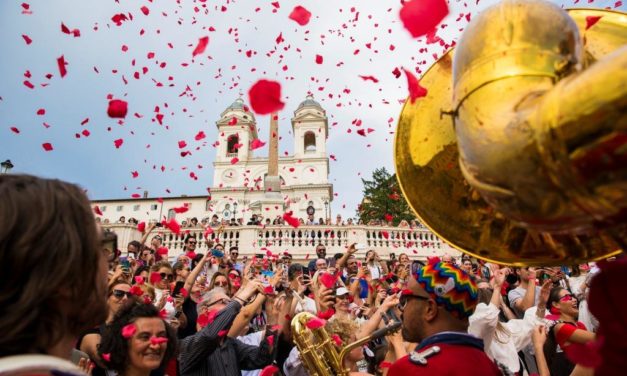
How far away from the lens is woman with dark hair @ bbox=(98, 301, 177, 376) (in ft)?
10.5

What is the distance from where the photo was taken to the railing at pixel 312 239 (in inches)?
834

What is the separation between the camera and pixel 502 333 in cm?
497

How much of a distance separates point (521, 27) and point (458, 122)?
1.11 ft

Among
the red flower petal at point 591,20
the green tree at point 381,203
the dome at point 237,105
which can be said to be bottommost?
the red flower petal at point 591,20

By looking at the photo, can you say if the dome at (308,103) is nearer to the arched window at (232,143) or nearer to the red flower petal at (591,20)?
the arched window at (232,143)

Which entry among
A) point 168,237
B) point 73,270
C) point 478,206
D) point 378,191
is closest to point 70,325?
point 73,270

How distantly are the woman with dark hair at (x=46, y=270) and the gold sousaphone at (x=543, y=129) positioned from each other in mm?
1261

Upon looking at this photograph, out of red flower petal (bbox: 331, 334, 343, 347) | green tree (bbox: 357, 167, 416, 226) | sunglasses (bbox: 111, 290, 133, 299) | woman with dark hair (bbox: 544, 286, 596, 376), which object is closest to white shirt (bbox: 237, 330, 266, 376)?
red flower petal (bbox: 331, 334, 343, 347)

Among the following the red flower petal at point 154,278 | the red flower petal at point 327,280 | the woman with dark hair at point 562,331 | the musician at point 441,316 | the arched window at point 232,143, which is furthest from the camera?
the arched window at point 232,143

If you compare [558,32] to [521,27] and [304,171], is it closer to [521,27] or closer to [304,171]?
[521,27]

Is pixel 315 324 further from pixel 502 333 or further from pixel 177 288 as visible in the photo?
pixel 177 288

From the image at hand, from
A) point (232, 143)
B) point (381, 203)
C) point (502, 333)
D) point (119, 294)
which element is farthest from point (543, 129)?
point (232, 143)

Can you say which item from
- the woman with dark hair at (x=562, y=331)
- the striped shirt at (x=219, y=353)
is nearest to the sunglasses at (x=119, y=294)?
the striped shirt at (x=219, y=353)

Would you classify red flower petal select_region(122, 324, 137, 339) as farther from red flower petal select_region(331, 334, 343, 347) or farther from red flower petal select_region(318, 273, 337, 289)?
red flower petal select_region(318, 273, 337, 289)
